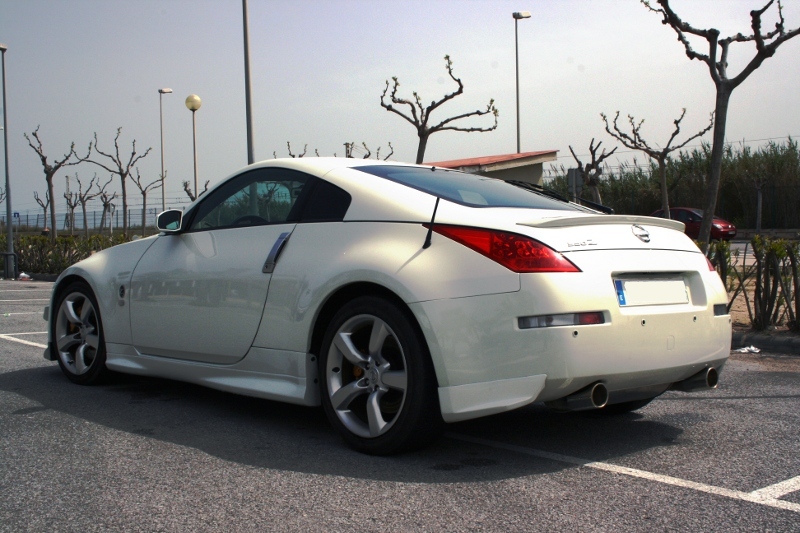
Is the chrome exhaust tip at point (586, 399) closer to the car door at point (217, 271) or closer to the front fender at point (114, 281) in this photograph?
the car door at point (217, 271)

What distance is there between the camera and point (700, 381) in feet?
13.5

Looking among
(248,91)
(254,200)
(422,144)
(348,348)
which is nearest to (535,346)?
(348,348)

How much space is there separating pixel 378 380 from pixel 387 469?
42cm

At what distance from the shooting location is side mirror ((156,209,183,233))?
17.5 feet

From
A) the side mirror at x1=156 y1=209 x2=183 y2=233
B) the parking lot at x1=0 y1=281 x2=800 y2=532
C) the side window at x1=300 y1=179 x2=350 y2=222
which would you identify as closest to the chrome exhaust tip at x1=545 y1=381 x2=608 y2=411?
the parking lot at x1=0 y1=281 x2=800 y2=532

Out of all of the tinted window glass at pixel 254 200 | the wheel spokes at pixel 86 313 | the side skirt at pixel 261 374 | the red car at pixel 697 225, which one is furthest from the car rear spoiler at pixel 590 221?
the red car at pixel 697 225

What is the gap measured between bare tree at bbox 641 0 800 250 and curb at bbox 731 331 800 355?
5.69ft

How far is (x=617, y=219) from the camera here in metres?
4.07

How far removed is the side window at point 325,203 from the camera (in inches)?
173

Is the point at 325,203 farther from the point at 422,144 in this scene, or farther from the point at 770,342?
the point at 422,144

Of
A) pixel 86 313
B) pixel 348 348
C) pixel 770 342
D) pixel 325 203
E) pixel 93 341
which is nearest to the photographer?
pixel 348 348

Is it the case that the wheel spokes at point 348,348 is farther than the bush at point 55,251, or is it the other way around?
the bush at point 55,251

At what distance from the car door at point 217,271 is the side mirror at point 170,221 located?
0.05 metres

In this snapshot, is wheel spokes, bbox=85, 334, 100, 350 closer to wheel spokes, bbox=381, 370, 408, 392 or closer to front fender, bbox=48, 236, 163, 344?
front fender, bbox=48, 236, 163, 344
